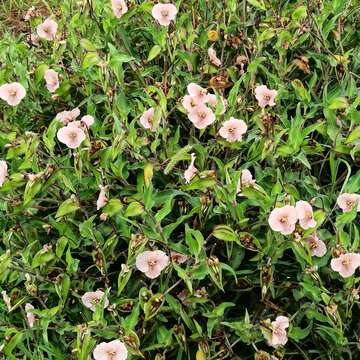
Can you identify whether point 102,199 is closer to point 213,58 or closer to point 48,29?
point 213,58

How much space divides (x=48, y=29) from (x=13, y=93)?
0.36m

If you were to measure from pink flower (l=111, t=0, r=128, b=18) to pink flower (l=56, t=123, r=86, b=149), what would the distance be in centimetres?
45

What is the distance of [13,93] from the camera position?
2.02 metres

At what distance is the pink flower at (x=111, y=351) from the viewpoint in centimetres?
165

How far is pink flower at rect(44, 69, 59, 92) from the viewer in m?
2.11

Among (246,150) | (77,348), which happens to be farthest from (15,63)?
(77,348)

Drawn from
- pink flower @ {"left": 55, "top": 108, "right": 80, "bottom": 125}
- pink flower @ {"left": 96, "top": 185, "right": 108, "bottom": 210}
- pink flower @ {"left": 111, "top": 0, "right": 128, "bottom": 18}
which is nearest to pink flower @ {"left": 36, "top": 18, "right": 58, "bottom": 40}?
pink flower @ {"left": 111, "top": 0, "right": 128, "bottom": 18}

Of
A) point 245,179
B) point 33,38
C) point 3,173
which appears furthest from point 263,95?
point 33,38

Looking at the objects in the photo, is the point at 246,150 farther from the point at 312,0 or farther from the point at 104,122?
the point at 312,0

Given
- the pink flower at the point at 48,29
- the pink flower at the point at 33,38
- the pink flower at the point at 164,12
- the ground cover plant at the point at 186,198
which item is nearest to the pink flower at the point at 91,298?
the ground cover plant at the point at 186,198

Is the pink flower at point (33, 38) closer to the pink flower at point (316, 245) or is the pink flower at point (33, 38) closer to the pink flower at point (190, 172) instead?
the pink flower at point (190, 172)

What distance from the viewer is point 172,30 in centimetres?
215

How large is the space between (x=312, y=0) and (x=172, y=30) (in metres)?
0.47

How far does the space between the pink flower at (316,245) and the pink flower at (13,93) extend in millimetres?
934
